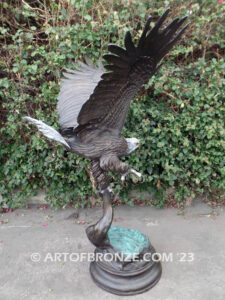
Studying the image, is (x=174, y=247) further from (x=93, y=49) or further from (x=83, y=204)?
(x=93, y=49)

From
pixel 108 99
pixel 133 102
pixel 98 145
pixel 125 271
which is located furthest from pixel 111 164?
pixel 133 102

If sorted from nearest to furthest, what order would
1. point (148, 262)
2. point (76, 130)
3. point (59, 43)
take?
point (76, 130) < point (148, 262) < point (59, 43)

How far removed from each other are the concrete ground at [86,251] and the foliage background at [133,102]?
23 centimetres

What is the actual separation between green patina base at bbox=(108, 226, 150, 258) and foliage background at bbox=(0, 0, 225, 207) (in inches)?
32.9

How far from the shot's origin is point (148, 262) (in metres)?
2.03

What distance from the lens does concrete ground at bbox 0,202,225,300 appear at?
6.57ft

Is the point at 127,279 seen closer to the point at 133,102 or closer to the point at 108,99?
the point at 108,99

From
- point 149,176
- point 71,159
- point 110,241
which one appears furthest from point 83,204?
point 110,241

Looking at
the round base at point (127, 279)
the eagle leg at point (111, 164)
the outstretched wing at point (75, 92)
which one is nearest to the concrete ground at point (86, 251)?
the round base at point (127, 279)

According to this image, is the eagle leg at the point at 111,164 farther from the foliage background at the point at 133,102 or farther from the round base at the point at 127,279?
the foliage background at the point at 133,102

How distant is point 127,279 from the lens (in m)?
1.95

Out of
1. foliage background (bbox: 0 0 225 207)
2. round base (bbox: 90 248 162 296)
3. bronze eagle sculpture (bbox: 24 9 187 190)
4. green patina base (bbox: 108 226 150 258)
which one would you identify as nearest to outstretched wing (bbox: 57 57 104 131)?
bronze eagle sculpture (bbox: 24 9 187 190)

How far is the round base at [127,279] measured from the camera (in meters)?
1.94

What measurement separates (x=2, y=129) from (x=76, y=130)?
1.50 meters
